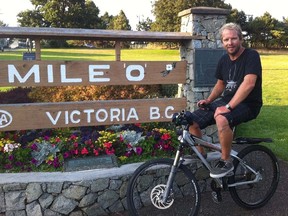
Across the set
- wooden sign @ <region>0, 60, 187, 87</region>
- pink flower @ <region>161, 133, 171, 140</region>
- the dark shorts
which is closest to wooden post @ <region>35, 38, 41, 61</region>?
wooden sign @ <region>0, 60, 187, 87</region>

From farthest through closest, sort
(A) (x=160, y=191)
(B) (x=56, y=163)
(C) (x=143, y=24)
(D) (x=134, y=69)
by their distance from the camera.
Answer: (C) (x=143, y=24) → (D) (x=134, y=69) → (B) (x=56, y=163) → (A) (x=160, y=191)

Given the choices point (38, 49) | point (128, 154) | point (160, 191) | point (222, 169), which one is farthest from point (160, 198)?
point (38, 49)

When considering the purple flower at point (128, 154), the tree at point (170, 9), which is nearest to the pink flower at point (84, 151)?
the purple flower at point (128, 154)

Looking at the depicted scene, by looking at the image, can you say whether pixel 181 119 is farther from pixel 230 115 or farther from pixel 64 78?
pixel 64 78

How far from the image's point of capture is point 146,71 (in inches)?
181

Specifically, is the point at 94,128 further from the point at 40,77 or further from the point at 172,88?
the point at 172,88

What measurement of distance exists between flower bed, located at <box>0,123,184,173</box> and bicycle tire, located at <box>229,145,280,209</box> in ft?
3.48

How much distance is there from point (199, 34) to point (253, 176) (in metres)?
2.09

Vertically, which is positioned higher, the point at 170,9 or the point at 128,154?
the point at 170,9

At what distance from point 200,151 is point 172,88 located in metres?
4.13

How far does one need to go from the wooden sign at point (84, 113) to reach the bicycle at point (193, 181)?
2.98 feet

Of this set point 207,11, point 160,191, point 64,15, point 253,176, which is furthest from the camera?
point 64,15

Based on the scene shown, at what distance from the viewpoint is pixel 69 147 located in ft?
14.2

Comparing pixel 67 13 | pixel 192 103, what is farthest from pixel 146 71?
pixel 67 13
